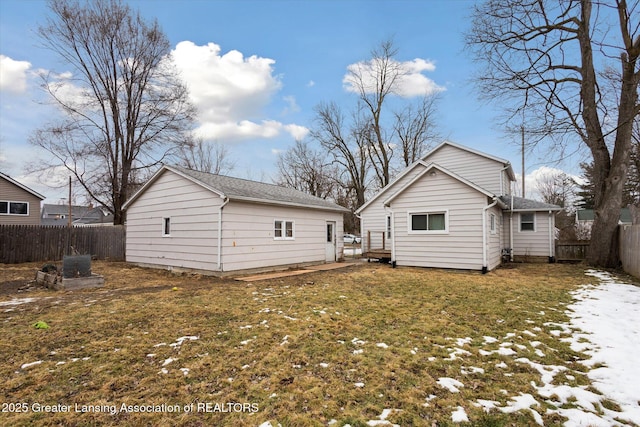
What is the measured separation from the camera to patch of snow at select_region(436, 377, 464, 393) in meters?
3.23

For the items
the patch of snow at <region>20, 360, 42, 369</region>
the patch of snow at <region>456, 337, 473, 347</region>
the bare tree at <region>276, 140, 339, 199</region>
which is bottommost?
the patch of snow at <region>20, 360, 42, 369</region>

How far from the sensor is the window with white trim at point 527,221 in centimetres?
1547

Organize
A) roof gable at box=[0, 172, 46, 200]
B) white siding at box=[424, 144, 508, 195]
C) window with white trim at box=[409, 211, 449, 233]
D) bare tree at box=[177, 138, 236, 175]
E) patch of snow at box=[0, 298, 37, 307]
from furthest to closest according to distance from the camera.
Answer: bare tree at box=[177, 138, 236, 175], roof gable at box=[0, 172, 46, 200], white siding at box=[424, 144, 508, 195], window with white trim at box=[409, 211, 449, 233], patch of snow at box=[0, 298, 37, 307]

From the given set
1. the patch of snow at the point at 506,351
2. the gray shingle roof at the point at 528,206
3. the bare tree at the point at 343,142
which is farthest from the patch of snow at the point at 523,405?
the bare tree at the point at 343,142

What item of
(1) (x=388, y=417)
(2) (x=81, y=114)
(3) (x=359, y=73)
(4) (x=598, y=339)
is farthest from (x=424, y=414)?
(3) (x=359, y=73)

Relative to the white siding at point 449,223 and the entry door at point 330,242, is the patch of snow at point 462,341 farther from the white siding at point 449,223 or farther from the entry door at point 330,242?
the entry door at point 330,242

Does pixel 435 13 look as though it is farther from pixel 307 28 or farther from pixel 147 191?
pixel 147 191

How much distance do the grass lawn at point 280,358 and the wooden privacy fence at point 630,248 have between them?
16.2ft

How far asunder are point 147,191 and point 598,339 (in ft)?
49.5

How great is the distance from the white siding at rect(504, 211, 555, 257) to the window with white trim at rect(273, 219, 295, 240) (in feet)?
36.3

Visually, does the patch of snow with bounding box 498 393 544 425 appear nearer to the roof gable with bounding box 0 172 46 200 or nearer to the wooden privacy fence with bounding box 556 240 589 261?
the wooden privacy fence with bounding box 556 240 589 261

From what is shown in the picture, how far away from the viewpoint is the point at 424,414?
9.16 feet

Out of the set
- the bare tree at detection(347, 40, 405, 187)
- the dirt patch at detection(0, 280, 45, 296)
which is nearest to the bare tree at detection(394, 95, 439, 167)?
the bare tree at detection(347, 40, 405, 187)

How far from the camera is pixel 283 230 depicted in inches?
514
